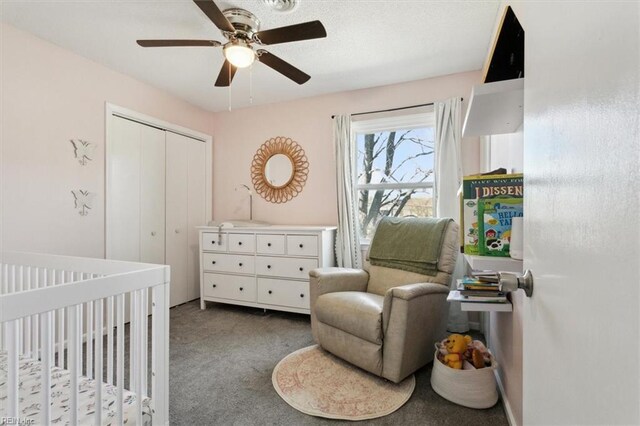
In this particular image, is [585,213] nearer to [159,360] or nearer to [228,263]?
[159,360]

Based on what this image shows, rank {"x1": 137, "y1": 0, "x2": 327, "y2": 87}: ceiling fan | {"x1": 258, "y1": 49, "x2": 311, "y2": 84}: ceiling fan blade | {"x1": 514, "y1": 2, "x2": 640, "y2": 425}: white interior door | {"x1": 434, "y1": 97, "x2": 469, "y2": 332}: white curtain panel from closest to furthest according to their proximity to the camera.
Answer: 1. {"x1": 514, "y1": 2, "x2": 640, "y2": 425}: white interior door
2. {"x1": 137, "y1": 0, "x2": 327, "y2": 87}: ceiling fan
3. {"x1": 258, "y1": 49, "x2": 311, "y2": 84}: ceiling fan blade
4. {"x1": 434, "y1": 97, "x2": 469, "y2": 332}: white curtain panel

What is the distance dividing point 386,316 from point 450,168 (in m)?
1.61

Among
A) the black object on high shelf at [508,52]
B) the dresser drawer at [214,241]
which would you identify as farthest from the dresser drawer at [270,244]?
the black object on high shelf at [508,52]

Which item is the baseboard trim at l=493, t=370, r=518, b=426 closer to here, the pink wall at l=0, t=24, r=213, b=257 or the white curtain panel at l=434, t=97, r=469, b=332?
the white curtain panel at l=434, t=97, r=469, b=332

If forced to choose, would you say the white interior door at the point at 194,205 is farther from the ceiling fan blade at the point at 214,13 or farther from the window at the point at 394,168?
the ceiling fan blade at the point at 214,13

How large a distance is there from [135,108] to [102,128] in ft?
1.35

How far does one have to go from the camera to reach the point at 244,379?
6.44ft

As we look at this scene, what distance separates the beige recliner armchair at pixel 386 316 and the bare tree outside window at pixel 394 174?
0.88m

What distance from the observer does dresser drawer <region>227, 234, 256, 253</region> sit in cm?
317

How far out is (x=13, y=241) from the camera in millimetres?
2223

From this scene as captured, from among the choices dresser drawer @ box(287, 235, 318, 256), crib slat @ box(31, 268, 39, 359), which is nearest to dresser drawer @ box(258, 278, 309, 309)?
dresser drawer @ box(287, 235, 318, 256)

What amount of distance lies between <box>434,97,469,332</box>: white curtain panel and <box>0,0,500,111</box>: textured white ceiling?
40 cm

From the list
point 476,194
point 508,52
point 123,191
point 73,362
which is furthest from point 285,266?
point 508,52

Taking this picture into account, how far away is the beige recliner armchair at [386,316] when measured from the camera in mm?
1819
